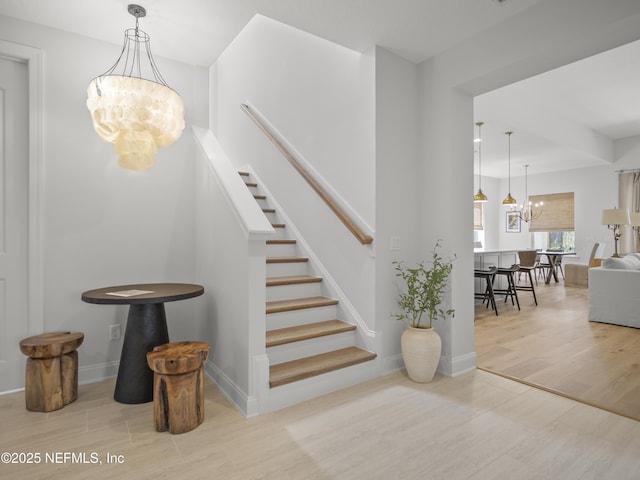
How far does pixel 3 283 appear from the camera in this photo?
2.56 meters

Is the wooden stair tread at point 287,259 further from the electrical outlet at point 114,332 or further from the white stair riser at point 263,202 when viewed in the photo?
the electrical outlet at point 114,332

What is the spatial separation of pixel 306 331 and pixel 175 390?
3.52ft

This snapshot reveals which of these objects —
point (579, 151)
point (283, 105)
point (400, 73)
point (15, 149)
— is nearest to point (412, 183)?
point (400, 73)

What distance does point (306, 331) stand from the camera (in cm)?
282

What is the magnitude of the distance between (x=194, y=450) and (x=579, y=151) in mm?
8212

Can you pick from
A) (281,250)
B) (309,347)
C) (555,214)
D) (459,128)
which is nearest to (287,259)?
(281,250)

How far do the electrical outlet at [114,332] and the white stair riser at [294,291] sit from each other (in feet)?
4.02

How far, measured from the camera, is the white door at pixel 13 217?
2562mm

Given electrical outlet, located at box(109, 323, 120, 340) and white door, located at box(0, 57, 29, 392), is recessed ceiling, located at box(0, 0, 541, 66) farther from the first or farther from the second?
electrical outlet, located at box(109, 323, 120, 340)

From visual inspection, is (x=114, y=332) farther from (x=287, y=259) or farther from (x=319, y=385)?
(x=319, y=385)

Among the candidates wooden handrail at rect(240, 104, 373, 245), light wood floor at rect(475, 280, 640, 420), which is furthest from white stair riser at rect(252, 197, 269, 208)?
light wood floor at rect(475, 280, 640, 420)

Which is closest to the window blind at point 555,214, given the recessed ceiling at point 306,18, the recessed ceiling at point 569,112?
the recessed ceiling at point 569,112

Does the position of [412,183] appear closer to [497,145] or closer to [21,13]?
[21,13]

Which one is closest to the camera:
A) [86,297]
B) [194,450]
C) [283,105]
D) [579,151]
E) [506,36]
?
[194,450]
